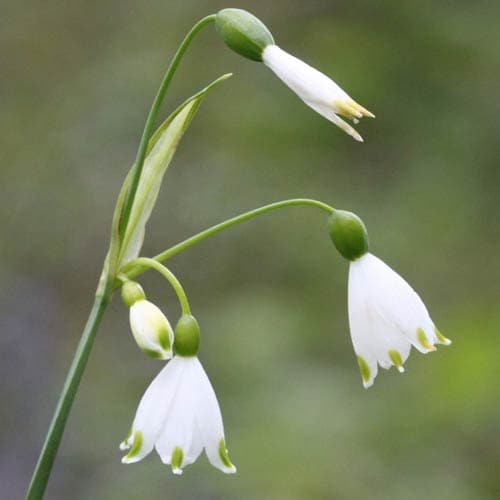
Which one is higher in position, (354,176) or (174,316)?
(354,176)

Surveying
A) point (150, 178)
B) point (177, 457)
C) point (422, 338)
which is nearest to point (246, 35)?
point (150, 178)

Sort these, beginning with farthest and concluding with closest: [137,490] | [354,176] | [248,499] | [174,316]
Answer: [354,176] < [174,316] < [137,490] < [248,499]

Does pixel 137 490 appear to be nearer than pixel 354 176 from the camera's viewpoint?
Yes

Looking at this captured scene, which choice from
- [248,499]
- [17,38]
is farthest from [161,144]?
[17,38]

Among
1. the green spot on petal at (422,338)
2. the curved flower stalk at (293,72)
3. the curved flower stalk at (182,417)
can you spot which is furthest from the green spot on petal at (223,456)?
the curved flower stalk at (293,72)

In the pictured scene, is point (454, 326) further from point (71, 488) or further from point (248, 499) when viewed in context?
point (71, 488)

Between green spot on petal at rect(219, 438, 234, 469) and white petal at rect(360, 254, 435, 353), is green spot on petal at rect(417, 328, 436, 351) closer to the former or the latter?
white petal at rect(360, 254, 435, 353)

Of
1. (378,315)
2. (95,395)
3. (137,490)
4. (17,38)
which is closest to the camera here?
(378,315)

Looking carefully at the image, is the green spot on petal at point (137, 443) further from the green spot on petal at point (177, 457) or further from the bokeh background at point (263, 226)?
the bokeh background at point (263, 226)

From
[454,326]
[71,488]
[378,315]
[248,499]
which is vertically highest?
[378,315]
